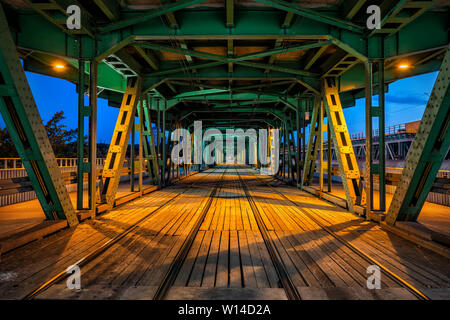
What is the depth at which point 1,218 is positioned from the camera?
688cm

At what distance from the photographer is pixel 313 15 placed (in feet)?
20.0

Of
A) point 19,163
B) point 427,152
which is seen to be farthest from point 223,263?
point 19,163

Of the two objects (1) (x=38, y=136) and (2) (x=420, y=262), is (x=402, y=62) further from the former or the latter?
(1) (x=38, y=136)

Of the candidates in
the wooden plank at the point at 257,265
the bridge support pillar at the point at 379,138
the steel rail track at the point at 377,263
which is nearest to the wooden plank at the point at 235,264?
the wooden plank at the point at 257,265

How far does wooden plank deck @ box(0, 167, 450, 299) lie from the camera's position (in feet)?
10.2

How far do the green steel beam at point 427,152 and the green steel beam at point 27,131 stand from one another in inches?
281

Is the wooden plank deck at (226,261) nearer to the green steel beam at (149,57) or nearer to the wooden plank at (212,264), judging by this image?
the wooden plank at (212,264)

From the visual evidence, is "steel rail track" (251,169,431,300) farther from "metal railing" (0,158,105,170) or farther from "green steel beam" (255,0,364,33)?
"metal railing" (0,158,105,170)

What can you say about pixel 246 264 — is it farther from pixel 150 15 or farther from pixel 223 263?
pixel 150 15

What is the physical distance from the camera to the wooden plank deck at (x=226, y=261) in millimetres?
3111

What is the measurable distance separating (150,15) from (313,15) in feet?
12.4
